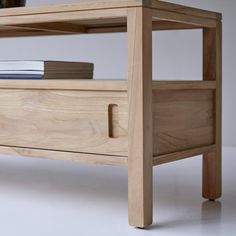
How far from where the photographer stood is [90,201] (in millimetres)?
1624

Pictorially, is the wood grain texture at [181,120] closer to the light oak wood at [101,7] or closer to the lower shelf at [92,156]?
the lower shelf at [92,156]

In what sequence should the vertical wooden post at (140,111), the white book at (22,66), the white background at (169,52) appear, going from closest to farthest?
1. the vertical wooden post at (140,111)
2. the white book at (22,66)
3. the white background at (169,52)

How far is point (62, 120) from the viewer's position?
1.45m

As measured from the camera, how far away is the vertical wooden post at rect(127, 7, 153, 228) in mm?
1291

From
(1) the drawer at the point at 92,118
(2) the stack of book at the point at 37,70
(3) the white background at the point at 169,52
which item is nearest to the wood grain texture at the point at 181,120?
(1) the drawer at the point at 92,118

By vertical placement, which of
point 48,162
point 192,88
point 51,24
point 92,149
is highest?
point 51,24

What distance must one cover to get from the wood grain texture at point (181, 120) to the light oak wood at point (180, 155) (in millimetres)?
11

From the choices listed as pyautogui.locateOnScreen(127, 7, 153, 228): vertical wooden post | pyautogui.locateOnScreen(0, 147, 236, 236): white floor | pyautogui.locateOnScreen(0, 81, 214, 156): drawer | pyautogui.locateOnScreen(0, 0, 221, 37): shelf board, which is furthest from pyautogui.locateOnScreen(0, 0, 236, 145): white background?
pyautogui.locateOnScreen(127, 7, 153, 228): vertical wooden post

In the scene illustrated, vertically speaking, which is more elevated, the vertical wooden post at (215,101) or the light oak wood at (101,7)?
the light oak wood at (101,7)

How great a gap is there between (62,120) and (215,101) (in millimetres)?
454

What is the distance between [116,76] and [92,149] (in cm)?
166

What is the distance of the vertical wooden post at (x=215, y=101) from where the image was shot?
1.62 meters

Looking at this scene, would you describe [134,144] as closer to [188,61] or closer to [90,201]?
[90,201]

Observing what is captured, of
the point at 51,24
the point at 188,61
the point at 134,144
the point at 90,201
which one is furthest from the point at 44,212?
the point at 188,61
